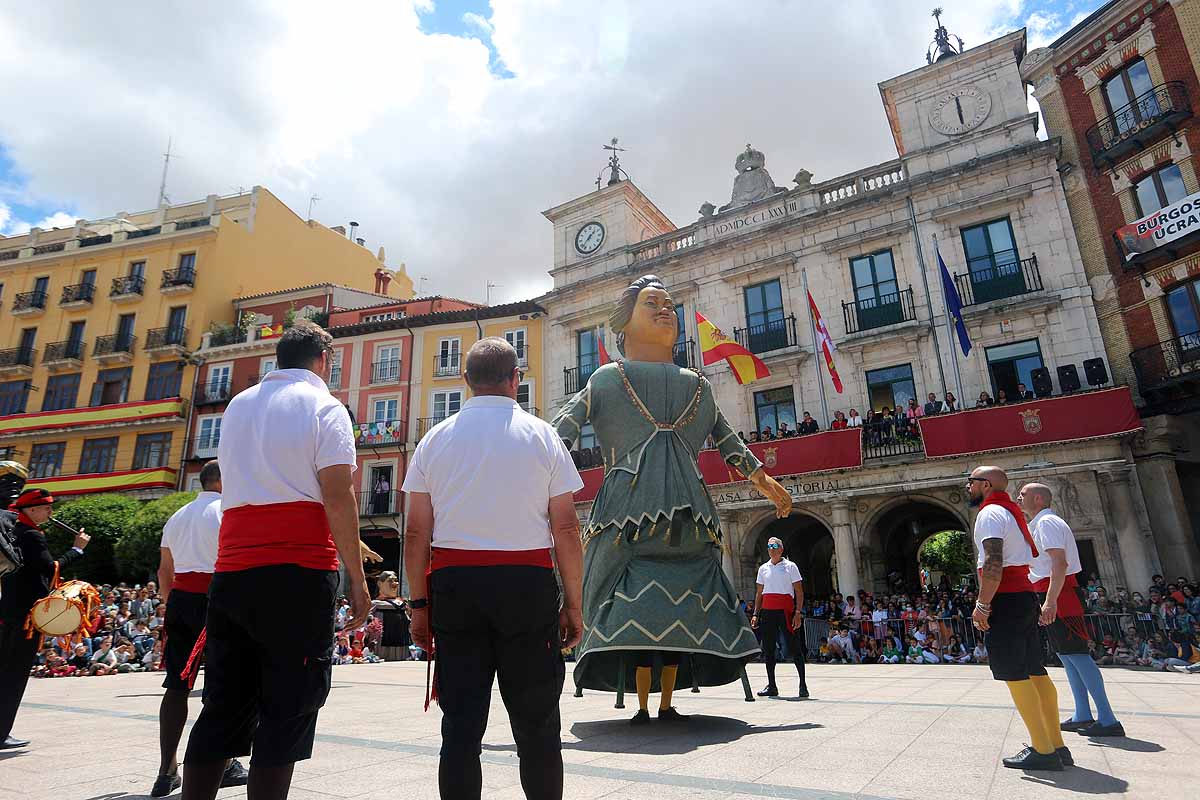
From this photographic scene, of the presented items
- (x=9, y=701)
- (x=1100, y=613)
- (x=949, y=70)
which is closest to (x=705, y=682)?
(x=9, y=701)

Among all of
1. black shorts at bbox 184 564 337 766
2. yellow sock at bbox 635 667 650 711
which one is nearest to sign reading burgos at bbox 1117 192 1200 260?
yellow sock at bbox 635 667 650 711

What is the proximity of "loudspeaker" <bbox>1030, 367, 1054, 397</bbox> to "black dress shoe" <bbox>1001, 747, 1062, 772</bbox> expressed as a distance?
1513 cm

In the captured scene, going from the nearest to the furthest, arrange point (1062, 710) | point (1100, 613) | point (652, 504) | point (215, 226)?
point (652, 504), point (1062, 710), point (1100, 613), point (215, 226)

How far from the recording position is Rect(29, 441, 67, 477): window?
105 feet

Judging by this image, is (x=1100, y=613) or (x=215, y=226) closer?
(x=1100, y=613)

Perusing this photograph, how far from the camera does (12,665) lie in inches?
178

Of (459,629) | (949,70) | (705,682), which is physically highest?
(949,70)

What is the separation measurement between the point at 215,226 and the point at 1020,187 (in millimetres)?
32991

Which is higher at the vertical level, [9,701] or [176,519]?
[176,519]

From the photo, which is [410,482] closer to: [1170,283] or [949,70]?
[1170,283]

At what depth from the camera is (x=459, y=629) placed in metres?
2.35

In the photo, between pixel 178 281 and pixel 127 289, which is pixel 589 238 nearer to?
pixel 178 281

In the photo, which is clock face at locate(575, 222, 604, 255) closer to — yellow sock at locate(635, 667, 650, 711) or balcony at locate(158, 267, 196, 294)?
balcony at locate(158, 267, 196, 294)

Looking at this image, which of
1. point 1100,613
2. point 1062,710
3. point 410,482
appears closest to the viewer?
point 410,482
